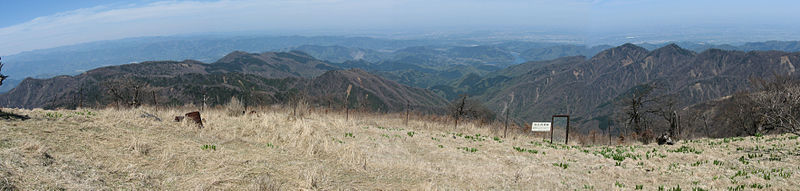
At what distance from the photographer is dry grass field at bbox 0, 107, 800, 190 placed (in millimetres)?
6852

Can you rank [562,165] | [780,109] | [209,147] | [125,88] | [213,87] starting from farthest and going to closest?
[213,87] → [125,88] → [780,109] → [562,165] → [209,147]

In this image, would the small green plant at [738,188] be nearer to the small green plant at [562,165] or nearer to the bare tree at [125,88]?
the small green plant at [562,165]

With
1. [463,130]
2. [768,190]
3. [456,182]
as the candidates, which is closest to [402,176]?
[456,182]

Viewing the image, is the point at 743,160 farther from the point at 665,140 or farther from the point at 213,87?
the point at 213,87

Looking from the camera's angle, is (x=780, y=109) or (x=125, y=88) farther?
(x=125, y=88)

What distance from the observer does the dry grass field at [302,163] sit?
22.5 feet

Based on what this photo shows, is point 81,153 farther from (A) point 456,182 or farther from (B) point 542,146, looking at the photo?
(B) point 542,146

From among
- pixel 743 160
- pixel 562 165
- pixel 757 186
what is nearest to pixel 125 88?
pixel 562 165

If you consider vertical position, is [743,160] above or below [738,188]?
below

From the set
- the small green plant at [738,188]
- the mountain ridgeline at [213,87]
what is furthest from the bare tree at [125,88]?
the mountain ridgeline at [213,87]

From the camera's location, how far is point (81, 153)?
7773mm

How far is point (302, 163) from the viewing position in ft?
29.6

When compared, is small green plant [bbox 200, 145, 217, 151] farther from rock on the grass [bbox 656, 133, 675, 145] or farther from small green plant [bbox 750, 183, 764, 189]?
rock on the grass [bbox 656, 133, 675, 145]

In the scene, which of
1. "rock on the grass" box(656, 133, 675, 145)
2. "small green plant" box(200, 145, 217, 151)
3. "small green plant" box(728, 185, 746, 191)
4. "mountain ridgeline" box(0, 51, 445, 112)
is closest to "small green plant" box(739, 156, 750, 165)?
"small green plant" box(728, 185, 746, 191)
